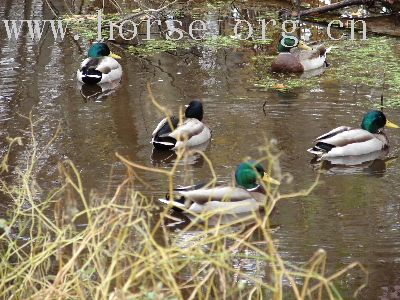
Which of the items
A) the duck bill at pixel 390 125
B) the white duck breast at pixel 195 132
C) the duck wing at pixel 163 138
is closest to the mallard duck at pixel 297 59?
the duck bill at pixel 390 125

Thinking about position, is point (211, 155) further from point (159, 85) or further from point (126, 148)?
point (159, 85)

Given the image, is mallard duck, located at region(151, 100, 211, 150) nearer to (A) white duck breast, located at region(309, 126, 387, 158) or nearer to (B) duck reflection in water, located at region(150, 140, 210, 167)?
(B) duck reflection in water, located at region(150, 140, 210, 167)

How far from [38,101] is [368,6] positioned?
21.0ft

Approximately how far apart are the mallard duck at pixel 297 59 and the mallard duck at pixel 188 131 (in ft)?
9.05

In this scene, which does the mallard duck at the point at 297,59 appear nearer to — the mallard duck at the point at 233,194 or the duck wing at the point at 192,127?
the duck wing at the point at 192,127

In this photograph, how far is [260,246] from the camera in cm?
659

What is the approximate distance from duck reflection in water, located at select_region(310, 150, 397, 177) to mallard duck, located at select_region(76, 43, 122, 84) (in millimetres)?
3728

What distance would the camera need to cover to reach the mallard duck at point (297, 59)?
39.3 ft

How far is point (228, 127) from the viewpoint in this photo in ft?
31.4

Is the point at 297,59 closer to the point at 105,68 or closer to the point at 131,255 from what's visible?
the point at 105,68

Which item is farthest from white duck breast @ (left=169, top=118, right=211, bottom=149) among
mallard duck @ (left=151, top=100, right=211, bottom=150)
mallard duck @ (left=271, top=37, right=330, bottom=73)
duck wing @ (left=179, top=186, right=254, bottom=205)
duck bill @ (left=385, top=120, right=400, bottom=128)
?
mallard duck @ (left=271, top=37, right=330, bottom=73)

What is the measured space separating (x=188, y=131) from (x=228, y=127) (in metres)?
0.61

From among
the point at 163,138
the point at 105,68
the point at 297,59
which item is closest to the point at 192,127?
the point at 163,138

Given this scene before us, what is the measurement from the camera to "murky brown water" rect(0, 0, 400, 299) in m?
6.92
